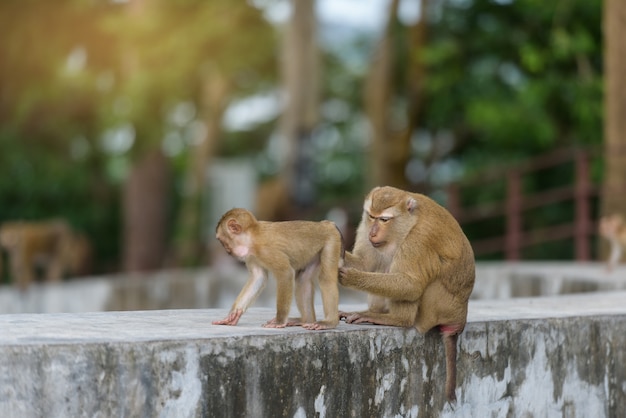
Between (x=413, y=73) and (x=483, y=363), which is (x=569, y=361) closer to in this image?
(x=483, y=363)

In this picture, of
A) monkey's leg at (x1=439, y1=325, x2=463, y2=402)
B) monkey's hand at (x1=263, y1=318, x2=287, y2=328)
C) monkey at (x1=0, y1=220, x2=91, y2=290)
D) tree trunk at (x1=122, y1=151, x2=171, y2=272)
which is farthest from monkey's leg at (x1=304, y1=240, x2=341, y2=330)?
tree trunk at (x1=122, y1=151, x2=171, y2=272)

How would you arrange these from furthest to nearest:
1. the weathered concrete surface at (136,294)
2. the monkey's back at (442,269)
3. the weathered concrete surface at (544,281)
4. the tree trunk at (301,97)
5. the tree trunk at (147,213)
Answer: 1. the tree trunk at (147,213)
2. the tree trunk at (301,97)
3. the weathered concrete surface at (136,294)
4. the weathered concrete surface at (544,281)
5. the monkey's back at (442,269)

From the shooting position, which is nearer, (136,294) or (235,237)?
(235,237)

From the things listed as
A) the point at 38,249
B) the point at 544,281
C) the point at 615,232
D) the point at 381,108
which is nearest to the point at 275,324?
the point at 544,281

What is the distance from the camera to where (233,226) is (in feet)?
16.2

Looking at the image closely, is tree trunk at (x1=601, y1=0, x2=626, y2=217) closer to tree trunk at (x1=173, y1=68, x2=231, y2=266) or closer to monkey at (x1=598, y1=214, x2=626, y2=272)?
monkey at (x1=598, y1=214, x2=626, y2=272)

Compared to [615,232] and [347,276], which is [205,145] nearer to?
[615,232]

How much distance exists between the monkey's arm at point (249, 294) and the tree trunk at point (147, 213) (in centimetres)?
1461

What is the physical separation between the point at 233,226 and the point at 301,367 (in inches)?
28.5

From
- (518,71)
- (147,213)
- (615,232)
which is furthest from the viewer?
(147,213)

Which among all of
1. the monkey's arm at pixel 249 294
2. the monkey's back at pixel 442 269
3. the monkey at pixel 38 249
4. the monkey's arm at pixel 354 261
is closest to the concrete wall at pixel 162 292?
the monkey at pixel 38 249

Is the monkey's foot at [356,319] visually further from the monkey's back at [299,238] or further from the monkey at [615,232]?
the monkey at [615,232]

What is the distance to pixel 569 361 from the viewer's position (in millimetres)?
5703

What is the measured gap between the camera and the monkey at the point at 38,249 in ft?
49.5
